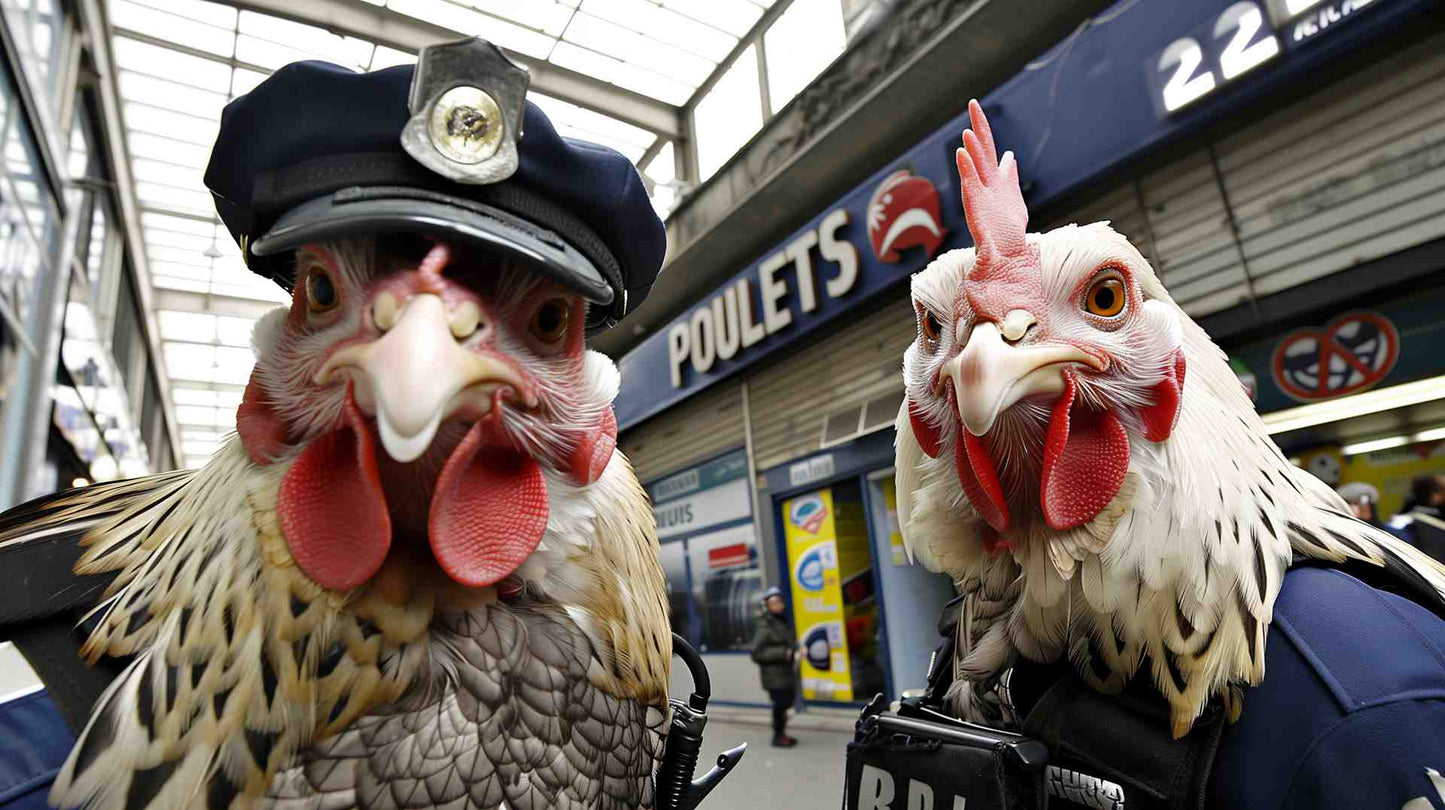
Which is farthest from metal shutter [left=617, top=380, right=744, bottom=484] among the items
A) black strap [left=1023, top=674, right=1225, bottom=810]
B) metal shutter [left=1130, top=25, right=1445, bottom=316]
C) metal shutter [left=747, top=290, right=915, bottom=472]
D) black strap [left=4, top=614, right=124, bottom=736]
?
black strap [left=4, top=614, right=124, bottom=736]

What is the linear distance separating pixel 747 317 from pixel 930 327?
24.2ft

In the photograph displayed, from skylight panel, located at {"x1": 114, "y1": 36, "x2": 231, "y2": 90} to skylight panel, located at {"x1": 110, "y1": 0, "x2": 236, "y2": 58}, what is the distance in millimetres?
243

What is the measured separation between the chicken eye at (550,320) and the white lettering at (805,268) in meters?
6.92

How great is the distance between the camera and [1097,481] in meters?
1.22

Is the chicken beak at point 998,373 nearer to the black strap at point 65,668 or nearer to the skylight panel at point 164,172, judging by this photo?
the black strap at point 65,668

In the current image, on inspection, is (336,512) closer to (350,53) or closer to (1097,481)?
(1097,481)

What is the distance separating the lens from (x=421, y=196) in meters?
0.83

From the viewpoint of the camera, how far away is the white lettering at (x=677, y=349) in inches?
404

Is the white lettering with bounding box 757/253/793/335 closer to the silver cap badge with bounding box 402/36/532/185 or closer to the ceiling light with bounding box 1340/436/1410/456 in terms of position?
the ceiling light with bounding box 1340/436/1410/456

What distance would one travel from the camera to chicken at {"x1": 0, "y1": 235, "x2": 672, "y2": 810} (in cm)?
78

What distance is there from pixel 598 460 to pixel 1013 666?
0.95 meters

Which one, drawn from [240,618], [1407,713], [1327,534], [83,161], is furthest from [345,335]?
[83,161]

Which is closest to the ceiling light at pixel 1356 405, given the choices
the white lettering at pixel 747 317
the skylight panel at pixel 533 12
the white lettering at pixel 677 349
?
Result: the white lettering at pixel 747 317

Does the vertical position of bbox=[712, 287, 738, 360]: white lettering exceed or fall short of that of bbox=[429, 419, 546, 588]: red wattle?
it exceeds it
